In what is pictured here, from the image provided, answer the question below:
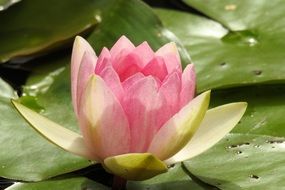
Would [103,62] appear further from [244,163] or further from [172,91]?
A: [244,163]

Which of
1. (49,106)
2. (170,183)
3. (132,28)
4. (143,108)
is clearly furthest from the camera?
(132,28)

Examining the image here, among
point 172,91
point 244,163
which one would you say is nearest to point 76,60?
point 172,91

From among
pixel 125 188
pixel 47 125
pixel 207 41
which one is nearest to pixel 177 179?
pixel 125 188

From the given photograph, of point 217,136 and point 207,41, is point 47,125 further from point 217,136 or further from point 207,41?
point 207,41

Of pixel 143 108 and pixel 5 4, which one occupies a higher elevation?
pixel 143 108

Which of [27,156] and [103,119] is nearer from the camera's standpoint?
[103,119]

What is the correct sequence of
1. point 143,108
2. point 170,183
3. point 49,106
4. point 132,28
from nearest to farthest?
point 143,108 < point 170,183 < point 49,106 < point 132,28

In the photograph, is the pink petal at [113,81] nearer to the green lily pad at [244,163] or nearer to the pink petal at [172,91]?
the pink petal at [172,91]
